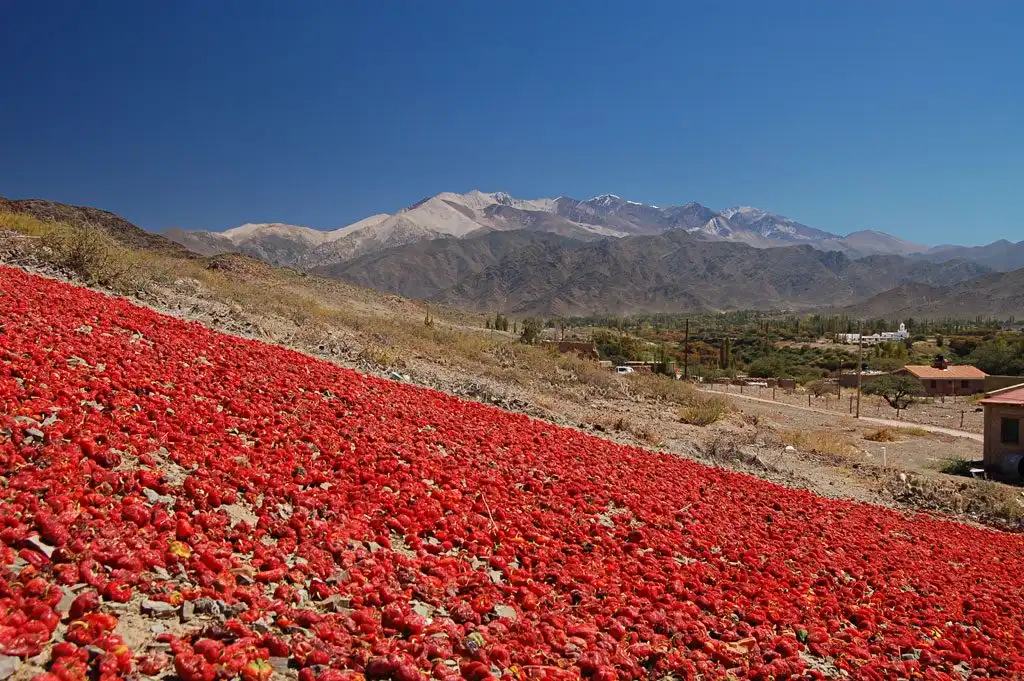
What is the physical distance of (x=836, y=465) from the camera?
1650cm

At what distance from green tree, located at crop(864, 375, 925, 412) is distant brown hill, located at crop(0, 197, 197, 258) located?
48376 mm

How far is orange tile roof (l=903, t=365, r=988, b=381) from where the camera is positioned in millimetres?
47594

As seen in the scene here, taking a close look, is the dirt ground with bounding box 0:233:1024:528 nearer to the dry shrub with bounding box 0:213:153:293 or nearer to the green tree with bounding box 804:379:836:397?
the dry shrub with bounding box 0:213:153:293

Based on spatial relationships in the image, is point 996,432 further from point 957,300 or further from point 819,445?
point 957,300

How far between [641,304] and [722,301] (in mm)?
26221

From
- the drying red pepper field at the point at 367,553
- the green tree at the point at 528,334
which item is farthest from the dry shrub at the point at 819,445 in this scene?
the green tree at the point at 528,334

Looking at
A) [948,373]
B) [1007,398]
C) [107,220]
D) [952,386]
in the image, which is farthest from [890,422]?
[107,220]

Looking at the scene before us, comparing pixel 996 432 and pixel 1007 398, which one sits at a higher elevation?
pixel 1007 398

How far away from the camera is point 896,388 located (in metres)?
43.2

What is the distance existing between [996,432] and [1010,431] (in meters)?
0.35

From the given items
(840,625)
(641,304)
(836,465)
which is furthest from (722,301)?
(840,625)

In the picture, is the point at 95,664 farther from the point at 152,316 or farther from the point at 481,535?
the point at 152,316

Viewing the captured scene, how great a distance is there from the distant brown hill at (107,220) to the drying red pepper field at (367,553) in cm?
4330

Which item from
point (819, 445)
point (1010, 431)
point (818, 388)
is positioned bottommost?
point (819, 445)
